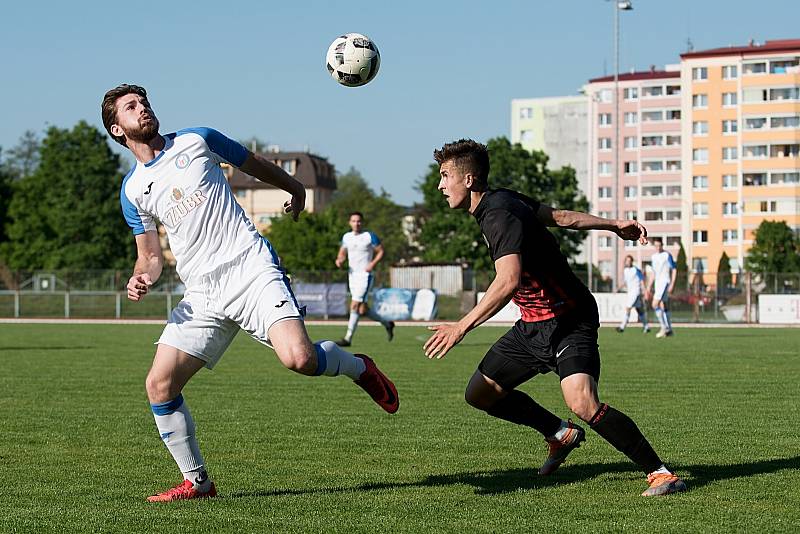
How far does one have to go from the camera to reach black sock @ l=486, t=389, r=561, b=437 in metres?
7.49

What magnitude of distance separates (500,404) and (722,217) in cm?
10801

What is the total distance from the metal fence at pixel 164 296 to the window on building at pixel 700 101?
64570 millimetres

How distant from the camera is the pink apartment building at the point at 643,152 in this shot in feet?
398

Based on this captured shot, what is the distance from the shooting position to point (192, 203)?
6.54 metres

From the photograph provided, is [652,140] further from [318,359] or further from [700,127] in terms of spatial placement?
[318,359]

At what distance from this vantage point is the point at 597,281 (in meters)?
54.8

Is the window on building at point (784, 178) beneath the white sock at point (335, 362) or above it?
above

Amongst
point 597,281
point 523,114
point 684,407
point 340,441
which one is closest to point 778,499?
point 340,441

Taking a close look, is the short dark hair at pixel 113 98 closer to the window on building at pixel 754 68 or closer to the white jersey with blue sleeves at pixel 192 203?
the white jersey with blue sleeves at pixel 192 203

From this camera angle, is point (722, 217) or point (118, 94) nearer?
point (118, 94)

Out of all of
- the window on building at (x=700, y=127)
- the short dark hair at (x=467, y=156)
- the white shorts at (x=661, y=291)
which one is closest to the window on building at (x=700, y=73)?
the window on building at (x=700, y=127)

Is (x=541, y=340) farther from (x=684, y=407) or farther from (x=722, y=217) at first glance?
(x=722, y=217)

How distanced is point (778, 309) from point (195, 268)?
39.6 m

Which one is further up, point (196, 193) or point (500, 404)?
point (196, 193)
